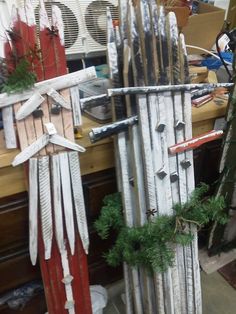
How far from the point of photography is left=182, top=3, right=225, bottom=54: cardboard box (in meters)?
1.41

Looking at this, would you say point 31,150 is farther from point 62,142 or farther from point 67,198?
point 67,198

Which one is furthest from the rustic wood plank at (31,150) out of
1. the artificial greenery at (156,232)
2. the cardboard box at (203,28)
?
the cardboard box at (203,28)

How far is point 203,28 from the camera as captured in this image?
4.74 feet

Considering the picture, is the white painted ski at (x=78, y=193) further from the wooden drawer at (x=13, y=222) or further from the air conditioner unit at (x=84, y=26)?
the air conditioner unit at (x=84, y=26)

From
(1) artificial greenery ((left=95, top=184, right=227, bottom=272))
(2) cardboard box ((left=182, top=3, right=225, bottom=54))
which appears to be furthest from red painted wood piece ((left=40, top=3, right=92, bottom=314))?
(2) cardboard box ((left=182, top=3, right=225, bottom=54))

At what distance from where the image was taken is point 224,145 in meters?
1.29

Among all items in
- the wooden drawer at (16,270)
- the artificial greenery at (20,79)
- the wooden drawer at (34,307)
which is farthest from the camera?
the wooden drawer at (34,307)

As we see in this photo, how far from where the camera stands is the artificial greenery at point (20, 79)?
2.45 ft

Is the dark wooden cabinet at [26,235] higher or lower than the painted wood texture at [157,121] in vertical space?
lower

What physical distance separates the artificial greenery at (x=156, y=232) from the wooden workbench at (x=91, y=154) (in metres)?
0.15

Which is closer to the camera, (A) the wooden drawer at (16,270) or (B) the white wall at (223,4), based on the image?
(A) the wooden drawer at (16,270)

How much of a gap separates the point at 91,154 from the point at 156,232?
339mm

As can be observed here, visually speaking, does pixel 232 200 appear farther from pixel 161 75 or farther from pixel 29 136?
pixel 29 136

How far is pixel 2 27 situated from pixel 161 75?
44cm
